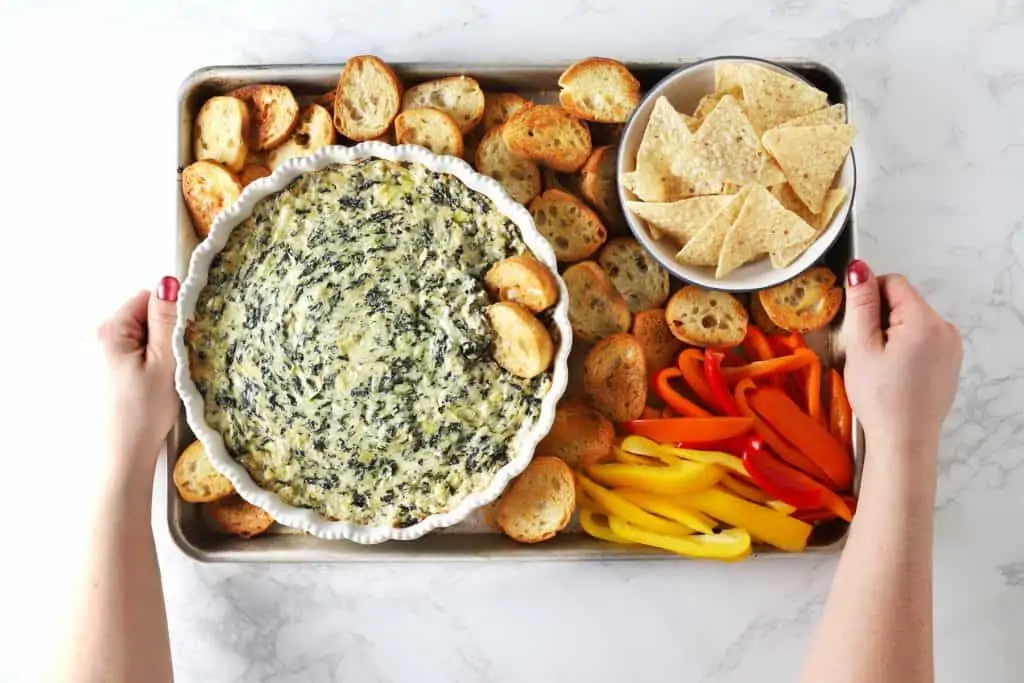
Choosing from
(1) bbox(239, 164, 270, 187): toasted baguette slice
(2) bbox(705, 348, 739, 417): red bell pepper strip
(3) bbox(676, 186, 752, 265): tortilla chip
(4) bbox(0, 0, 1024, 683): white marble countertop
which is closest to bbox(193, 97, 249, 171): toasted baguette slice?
(1) bbox(239, 164, 270, 187): toasted baguette slice

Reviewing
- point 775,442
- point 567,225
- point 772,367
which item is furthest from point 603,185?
point 775,442

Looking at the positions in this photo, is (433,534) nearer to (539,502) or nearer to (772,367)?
(539,502)

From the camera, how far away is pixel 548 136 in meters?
1.84

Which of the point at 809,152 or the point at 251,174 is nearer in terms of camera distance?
the point at 809,152

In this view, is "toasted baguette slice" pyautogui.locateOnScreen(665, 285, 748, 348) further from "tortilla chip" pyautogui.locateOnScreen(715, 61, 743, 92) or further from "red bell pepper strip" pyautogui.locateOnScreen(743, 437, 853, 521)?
"tortilla chip" pyautogui.locateOnScreen(715, 61, 743, 92)

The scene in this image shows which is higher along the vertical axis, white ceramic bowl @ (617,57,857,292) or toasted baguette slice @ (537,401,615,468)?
white ceramic bowl @ (617,57,857,292)

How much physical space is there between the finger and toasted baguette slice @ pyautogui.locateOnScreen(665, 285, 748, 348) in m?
0.94

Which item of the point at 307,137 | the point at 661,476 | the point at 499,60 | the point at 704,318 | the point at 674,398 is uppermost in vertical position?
the point at 499,60

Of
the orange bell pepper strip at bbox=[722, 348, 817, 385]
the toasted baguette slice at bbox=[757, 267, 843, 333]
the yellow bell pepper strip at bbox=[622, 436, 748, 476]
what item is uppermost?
the toasted baguette slice at bbox=[757, 267, 843, 333]

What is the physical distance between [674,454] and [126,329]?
3.23 ft

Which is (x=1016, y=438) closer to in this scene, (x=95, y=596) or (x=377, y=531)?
(x=377, y=531)

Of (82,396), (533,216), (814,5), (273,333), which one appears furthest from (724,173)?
(82,396)

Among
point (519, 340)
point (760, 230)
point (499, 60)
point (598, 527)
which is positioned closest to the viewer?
point (519, 340)

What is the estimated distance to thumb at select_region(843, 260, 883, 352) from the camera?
180 cm
